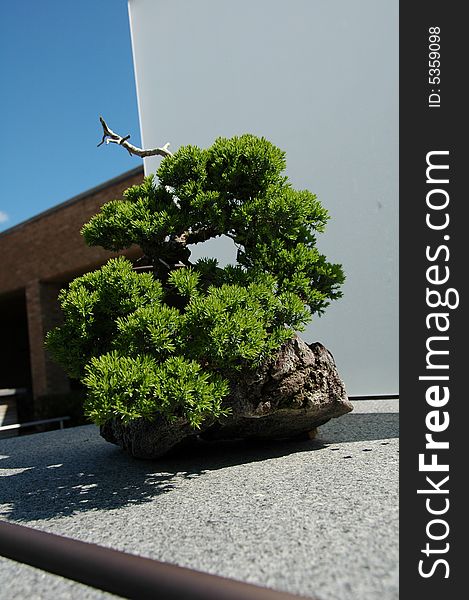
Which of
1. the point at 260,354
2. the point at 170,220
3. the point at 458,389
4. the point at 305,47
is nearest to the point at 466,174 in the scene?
the point at 458,389

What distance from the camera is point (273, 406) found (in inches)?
150

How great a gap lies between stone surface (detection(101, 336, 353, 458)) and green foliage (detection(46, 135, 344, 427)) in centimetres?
16

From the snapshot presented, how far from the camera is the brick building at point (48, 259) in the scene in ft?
30.1

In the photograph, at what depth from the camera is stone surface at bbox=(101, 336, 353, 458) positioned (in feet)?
12.2

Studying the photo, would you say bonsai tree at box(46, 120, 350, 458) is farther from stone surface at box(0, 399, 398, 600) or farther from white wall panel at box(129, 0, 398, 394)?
white wall panel at box(129, 0, 398, 394)

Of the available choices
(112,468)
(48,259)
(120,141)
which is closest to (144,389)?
(112,468)

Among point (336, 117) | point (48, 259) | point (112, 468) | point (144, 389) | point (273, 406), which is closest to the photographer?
point (144, 389)

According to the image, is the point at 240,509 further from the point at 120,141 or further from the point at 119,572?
the point at 120,141

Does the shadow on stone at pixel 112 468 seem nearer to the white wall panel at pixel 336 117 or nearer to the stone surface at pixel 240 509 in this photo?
the stone surface at pixel 240 509

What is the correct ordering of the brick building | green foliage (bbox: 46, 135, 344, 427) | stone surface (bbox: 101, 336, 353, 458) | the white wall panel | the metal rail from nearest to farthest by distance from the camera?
the metal rail < green foliage (bbox: 46, 135, 344, 427) < stone surface (bbox: 101, 336, 353, 458) < the white wall panel < the brick building

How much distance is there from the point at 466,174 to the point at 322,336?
4864 mm

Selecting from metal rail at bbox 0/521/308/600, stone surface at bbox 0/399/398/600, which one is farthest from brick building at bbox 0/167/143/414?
metal rail at bbox 0/521/308/600

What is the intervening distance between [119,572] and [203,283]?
6.94 ft

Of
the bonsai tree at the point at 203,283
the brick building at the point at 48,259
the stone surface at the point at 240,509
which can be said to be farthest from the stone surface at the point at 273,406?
the brick building at the point at 48,259
